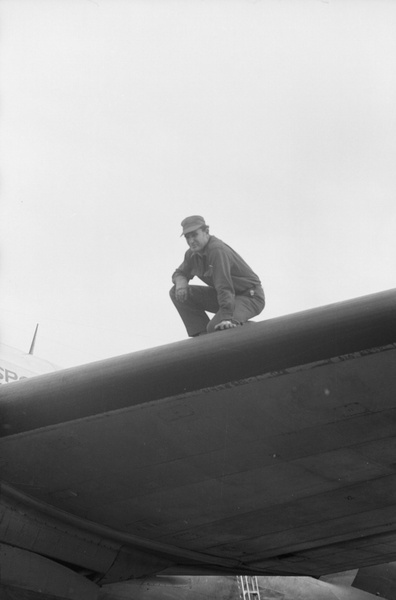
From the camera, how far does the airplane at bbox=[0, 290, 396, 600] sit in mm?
6516

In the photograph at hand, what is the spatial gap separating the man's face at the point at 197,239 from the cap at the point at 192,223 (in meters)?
0.04

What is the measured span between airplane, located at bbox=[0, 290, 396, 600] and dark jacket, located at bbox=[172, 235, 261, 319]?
1.75 ft

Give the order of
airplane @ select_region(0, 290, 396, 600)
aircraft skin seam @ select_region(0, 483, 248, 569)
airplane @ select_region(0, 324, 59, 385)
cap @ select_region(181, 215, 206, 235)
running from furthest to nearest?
airplane @ select_region(0, 324, 59, 385) < aircraft skin seam @ select_region(0, 483, 248, 569) < cap @ select_region(181, 215, 206, 235) < airplane @ select_region(0, 290, 396, 600)

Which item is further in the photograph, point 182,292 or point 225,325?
point 182,292

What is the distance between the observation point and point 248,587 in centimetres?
1198

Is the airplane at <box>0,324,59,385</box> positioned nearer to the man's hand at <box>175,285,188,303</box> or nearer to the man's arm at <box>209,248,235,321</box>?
the man's hand at <box>175,285,188,303</box>

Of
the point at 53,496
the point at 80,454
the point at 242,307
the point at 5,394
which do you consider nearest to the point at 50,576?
the point at 53,496

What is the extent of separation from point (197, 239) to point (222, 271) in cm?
42

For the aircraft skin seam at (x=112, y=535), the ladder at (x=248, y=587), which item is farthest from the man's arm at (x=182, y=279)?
the ladder at (x=248, y=587)

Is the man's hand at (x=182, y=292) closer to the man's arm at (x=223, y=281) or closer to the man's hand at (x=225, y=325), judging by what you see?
the man's arm at (x=223, y=281)

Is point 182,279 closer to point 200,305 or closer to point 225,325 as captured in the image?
point 200,305

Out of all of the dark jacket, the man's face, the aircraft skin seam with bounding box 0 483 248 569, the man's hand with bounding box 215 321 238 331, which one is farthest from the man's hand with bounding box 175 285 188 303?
the aircraft skin seam with bounding box 0 483 248 569

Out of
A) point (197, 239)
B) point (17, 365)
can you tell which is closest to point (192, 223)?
point (197, 239)

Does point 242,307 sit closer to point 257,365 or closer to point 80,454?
point 257,365
